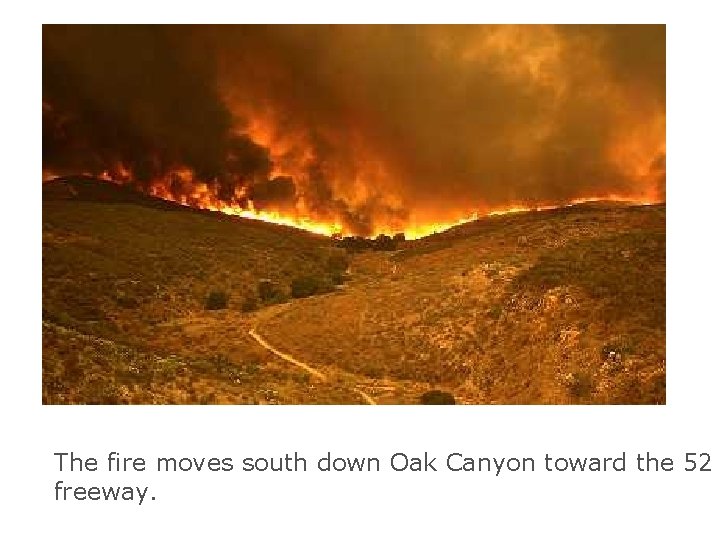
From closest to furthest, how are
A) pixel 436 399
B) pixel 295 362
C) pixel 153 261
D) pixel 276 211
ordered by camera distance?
pixel 436 399 → pixel 295 362 → pixel 153 261 → pixel 276 211

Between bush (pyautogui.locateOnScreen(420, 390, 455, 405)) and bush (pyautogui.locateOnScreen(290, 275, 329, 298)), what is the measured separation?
12.9 m

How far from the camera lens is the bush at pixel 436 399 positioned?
19047mm

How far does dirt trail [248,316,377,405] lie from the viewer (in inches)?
758

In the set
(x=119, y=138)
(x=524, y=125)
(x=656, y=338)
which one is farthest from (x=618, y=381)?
(x=119, y=138)

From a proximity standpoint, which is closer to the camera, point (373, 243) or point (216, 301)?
point (216, 301)

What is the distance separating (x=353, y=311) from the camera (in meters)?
26.4

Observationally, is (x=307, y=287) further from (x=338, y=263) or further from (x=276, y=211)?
(x=338, y=263)

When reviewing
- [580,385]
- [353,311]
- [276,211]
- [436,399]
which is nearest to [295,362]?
[353,311]

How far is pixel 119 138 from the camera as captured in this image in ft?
114

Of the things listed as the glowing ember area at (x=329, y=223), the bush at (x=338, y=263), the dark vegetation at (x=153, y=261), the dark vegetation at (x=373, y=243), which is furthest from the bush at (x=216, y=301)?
the dark vegetation at (x=373, y=243)

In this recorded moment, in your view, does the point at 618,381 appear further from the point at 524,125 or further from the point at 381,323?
the point at 524,125

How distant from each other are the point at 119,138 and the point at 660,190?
25889 millimetres

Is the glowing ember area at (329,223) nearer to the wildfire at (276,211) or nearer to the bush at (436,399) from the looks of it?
the wildfire at (276,211)

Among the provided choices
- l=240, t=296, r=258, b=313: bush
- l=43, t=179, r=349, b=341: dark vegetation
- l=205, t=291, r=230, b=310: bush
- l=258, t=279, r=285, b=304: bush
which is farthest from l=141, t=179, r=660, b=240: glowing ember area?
l=205, t=291, r=230, b=310: bush
